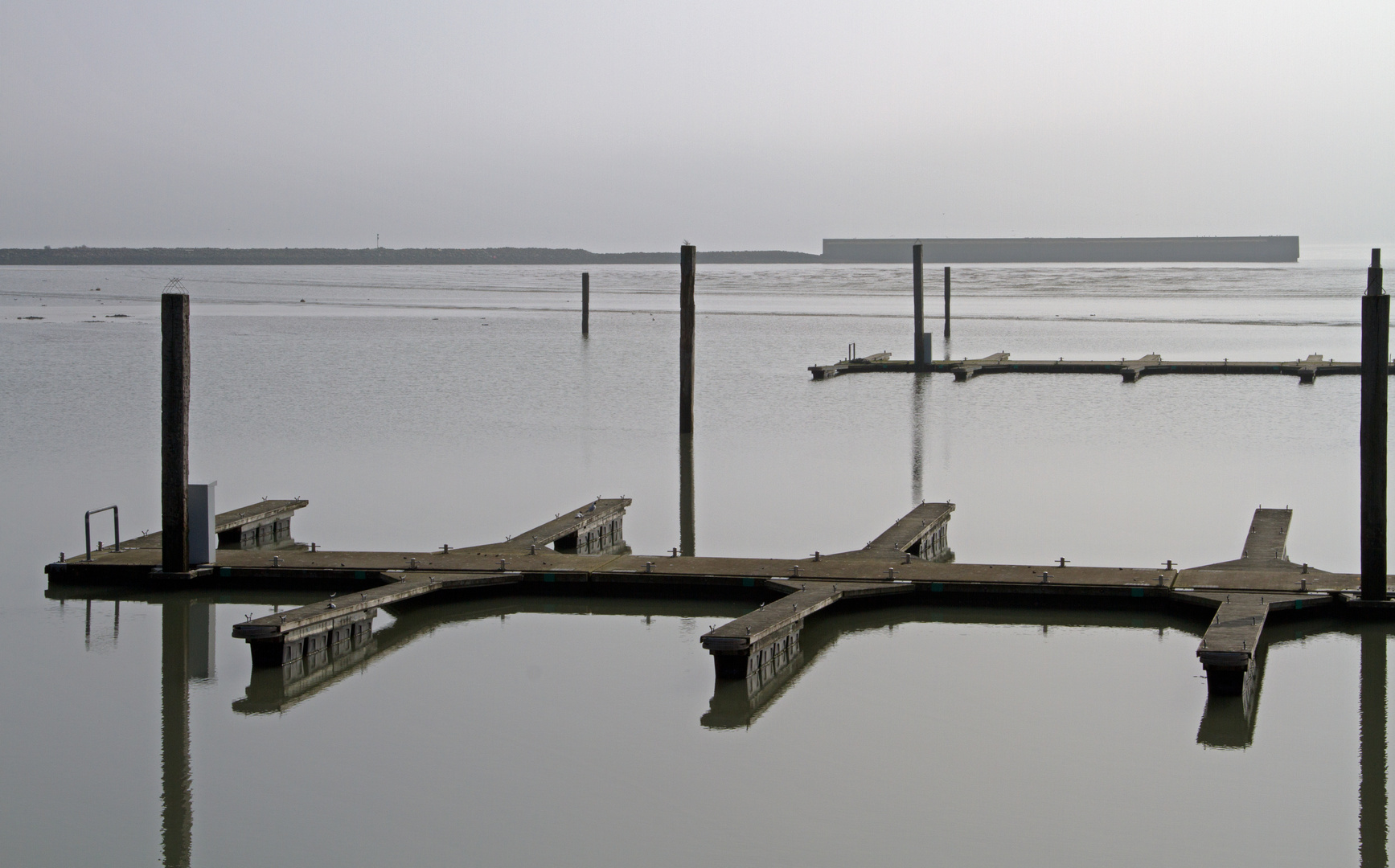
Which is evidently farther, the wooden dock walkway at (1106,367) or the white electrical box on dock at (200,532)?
the wooden dock walkway at (1106,367)

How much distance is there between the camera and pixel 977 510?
17.0m

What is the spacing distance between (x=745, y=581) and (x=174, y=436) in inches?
189

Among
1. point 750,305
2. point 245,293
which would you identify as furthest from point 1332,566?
point 245,293

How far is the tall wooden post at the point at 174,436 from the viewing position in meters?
12.6

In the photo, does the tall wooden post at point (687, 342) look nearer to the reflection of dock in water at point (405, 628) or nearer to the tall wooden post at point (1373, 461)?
the reflection of dock in water at point (405, 628)

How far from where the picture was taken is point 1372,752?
931 centimetres

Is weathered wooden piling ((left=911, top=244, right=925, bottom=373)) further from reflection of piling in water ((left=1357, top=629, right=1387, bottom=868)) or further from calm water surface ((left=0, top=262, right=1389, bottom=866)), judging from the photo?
reflection of piling in water ((left=1357, top=629, right=1387, bottom=868))

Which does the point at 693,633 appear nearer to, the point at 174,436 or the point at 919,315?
the point at 174,436

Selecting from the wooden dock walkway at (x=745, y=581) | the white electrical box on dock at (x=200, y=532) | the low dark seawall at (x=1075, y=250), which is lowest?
the wooden dock walkway at (x=745, y=581)

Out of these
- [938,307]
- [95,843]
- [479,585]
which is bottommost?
[95,843]

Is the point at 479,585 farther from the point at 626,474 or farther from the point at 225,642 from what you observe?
the point at 626,474

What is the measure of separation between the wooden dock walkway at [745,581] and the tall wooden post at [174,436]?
0.94ft

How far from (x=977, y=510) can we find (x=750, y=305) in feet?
197

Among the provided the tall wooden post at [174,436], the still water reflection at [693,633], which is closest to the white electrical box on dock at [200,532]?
the tall wooden post at [174,436]
